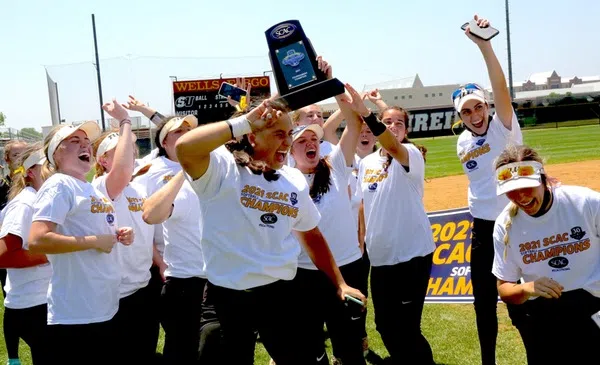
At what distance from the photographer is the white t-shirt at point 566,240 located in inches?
137

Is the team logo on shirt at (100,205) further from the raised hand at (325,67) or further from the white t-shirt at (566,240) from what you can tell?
the white t-shirt at (566,240)

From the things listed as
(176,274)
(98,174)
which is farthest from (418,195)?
(98,174)

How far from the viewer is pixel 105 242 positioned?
12.5 feet

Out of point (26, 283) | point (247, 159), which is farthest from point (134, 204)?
point (247, 159)

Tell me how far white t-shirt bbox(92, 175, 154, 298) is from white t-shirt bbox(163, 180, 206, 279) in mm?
158

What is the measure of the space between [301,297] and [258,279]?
1178 mm

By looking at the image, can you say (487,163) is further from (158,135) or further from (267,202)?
(158,135)

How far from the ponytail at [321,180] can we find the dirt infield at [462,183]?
875cm

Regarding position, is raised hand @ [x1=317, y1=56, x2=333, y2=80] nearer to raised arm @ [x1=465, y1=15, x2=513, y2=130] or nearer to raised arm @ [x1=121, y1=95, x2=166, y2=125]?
raised arm @ [x1=465, y1=15, x2=513, y2=130]

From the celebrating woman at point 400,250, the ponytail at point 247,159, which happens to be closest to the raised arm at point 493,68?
the celebrating woman at point 400,250

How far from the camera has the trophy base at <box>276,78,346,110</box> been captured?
308cm

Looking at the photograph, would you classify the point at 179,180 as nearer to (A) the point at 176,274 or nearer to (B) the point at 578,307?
(A) the point at 176,274

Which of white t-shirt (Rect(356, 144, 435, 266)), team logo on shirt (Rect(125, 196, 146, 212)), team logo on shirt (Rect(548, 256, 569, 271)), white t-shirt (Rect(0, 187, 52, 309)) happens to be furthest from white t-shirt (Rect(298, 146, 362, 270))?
white t-shirt (Rect(0, 187, 52, 309))

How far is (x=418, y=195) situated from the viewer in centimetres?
495
